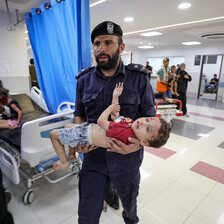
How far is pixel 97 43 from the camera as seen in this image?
4.32ft

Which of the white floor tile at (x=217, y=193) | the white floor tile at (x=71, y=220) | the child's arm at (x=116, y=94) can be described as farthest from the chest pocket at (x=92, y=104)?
the white floor tile at (x=217, y=193)

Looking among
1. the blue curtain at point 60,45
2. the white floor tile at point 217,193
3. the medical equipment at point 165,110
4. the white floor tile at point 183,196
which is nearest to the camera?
the blue curtain at point 60,45

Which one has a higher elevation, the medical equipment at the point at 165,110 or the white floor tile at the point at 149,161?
the medical equipment at the point at 165,110

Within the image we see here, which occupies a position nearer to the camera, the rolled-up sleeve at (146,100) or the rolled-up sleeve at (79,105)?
the rolled-up sleeve at (146,100)

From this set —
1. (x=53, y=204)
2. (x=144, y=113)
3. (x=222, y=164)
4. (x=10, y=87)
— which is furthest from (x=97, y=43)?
(x=10, y=87)

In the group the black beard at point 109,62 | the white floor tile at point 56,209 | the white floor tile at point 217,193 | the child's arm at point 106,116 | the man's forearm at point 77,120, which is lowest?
the white floor tile at point 217,193

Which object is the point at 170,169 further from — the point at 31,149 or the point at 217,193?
the point at 31,149

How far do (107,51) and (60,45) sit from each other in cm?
144

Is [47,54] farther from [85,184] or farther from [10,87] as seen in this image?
[85,184]

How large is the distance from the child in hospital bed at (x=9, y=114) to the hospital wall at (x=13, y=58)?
179cm

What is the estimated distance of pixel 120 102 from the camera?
1320mm

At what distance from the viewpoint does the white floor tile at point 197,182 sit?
2326 mm

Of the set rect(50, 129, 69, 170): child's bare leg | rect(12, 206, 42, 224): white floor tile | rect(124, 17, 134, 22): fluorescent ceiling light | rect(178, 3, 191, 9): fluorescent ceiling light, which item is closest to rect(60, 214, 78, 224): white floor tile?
rect(12, 206, 42, 224): white floor tile

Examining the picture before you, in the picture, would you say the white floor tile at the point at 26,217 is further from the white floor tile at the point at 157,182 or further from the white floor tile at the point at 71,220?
the white floor tile at the point at 157,182
